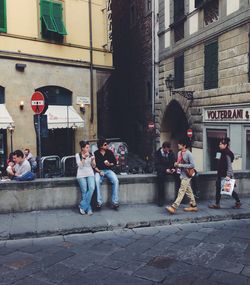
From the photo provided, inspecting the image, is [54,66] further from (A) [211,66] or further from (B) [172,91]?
(A) [211,66]

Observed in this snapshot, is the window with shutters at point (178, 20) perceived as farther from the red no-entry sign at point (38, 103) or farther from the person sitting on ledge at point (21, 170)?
the person sitting on ledge at point (21, 170)

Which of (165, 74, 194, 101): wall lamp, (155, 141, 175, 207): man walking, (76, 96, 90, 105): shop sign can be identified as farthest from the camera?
(76, 96, 90, 105): shop sign

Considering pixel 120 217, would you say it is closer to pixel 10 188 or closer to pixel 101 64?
pixel 10 188

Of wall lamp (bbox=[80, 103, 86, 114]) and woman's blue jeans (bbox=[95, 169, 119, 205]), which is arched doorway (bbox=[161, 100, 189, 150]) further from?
woman's blue jeans (bbox=[95, 169, 119, 205])

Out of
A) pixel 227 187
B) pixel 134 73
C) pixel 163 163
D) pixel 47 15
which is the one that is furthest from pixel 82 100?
pixel 227 187

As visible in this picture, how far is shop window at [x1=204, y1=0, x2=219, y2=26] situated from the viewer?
1455 cm

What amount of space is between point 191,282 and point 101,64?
574 inches

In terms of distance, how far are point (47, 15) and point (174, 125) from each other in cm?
860

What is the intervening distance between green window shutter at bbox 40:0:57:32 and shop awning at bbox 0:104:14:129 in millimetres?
3920

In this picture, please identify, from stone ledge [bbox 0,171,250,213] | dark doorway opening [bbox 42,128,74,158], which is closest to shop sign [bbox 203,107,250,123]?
stone ledge [bbox 0,171,250,213]

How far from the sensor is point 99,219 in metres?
7.73

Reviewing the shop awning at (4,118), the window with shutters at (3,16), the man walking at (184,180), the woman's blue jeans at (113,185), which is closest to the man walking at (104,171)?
the woman's blue jeans at (113,185)

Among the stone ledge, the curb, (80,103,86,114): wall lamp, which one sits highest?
(80,103,86,114): wall lamp

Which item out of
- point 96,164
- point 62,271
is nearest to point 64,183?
point 96,164
